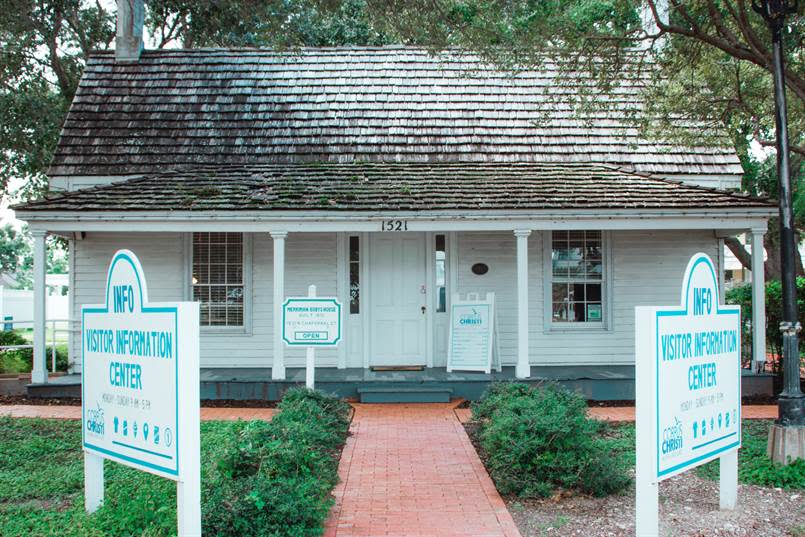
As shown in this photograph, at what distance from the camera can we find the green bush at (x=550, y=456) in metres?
5.95

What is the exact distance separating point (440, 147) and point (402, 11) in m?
3.19

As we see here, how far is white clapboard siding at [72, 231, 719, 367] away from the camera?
12.5 metres

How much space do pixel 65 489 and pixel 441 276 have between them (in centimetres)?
768

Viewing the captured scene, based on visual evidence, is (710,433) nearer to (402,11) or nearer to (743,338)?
(402,11)

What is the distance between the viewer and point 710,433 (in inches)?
189

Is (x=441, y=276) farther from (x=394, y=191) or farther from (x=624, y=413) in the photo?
(x=624, y=413)

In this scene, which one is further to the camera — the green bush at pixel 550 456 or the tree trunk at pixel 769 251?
the tree trunk at pixel 769 251

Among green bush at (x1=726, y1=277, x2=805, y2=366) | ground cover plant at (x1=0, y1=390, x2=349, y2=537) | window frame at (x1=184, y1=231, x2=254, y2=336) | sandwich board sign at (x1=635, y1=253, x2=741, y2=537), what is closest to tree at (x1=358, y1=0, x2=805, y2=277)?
green bush at (x1=726, y1=277, x2=805, y2=366)

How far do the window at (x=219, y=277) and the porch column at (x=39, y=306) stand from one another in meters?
2.42

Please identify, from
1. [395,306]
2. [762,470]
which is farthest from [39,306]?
Result: [762,470]

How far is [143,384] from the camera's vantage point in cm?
407

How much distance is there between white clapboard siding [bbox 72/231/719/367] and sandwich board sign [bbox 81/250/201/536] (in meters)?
7.78

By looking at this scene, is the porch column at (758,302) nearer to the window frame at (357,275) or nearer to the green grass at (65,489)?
the window frame at (357,275)

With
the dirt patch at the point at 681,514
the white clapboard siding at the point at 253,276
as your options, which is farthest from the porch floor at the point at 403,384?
the dirt patch at the point at 681,514
